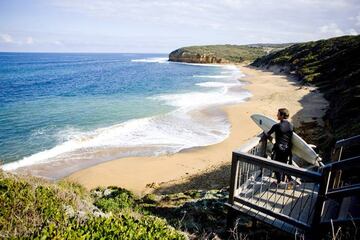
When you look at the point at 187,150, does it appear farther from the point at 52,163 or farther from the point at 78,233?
the point at 78,233

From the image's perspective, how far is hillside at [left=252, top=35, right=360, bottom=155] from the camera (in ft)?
48.0

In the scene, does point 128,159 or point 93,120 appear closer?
point 128,159

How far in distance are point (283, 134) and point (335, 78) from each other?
35.2 metres

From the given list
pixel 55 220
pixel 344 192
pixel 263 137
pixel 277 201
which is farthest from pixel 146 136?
pixel 344 192

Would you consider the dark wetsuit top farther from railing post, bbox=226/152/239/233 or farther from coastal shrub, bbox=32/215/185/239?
coastal shrub, bbox=32/215/185/239

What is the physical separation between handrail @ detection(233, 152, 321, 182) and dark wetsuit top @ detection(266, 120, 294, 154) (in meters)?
1.40

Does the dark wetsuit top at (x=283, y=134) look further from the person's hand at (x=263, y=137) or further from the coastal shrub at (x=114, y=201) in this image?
the coastal shrub at (x=114, y=201)

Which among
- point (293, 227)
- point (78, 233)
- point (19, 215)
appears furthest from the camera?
point (293, 227)

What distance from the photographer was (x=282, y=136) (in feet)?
21.4

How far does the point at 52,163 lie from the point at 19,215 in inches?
473

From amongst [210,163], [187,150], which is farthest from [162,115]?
[210,163]

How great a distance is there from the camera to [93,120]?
80.9ft

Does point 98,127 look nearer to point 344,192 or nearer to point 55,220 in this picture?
point 55,220

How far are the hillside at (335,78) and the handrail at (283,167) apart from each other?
25.7ft
